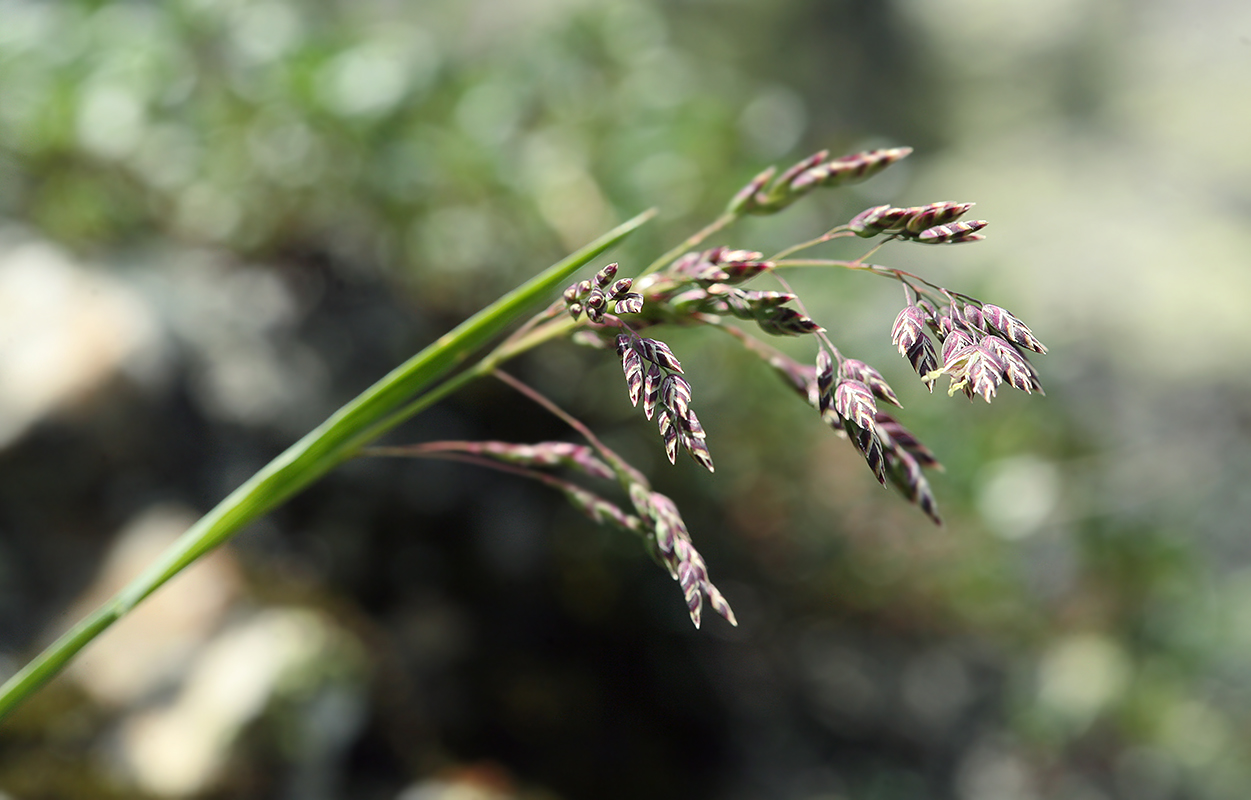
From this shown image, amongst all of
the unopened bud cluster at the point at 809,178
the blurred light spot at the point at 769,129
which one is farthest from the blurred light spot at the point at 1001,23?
the unopened bud cluster at the point at 809,178

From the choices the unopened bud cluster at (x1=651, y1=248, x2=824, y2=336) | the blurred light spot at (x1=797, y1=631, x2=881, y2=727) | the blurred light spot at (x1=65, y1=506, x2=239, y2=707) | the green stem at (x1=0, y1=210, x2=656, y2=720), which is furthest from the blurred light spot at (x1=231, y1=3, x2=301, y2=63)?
the blurred light spot at (x1=797, y1=631, x2=881, y2=727)

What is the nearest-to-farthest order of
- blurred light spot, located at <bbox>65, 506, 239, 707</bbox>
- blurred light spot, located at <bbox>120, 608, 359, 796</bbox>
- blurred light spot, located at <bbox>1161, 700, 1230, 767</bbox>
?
blurred light spot, located at <bbox>120, 608, 359, 796</bbox> < blurred light spot, located at <bbox>65, 506, 239, 707</bbox> < blurred light spot, located at <bbox>1161, 700, 1230, 767</bbox>

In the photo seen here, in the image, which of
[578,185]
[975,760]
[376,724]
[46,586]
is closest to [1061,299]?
[975,760]

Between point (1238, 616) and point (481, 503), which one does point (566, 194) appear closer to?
point (481, 503)

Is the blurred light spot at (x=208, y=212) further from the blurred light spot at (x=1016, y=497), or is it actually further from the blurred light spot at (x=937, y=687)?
the blurred light spot at (x=937, y=687)

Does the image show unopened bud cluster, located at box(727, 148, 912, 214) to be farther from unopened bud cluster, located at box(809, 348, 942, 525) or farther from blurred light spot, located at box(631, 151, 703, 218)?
blurred light spot, located at box(631, 151, 703, 218)
